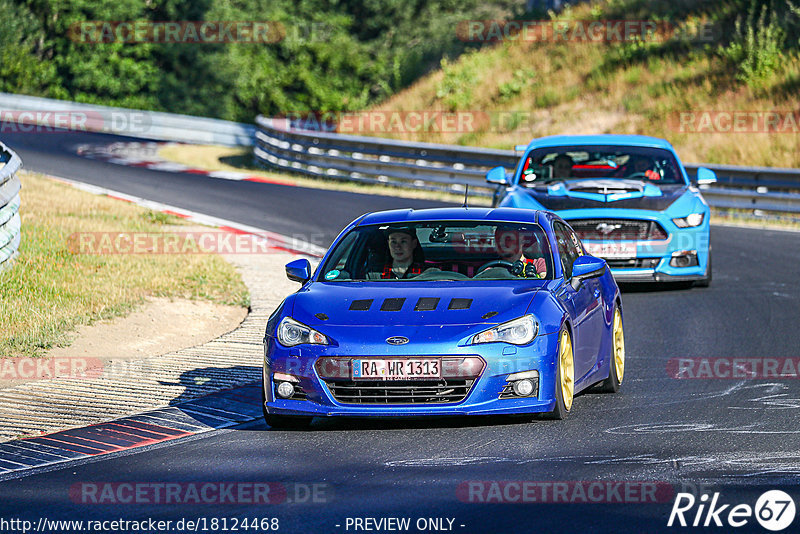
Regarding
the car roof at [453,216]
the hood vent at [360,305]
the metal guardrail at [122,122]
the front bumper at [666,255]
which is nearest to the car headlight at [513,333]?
the hood vent at [360,305]

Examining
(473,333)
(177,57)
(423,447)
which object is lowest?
(177,57)

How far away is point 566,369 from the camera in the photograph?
8273mm

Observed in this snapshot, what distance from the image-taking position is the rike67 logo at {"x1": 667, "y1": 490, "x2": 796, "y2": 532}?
18.9 ft

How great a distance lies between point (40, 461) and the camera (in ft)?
24.6

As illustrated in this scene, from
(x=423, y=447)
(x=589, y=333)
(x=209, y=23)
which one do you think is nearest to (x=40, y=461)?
(x=423, y=447)

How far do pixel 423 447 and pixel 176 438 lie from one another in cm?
161

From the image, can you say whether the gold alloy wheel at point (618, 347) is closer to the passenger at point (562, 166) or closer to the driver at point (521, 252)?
the driver at point (521, 252)

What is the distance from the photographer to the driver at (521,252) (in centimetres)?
891

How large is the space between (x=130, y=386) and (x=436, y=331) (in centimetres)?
305

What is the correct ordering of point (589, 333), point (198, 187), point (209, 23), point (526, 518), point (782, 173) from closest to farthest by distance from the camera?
point (526, 518) → point (589, 333) → point (782, 173) → point (198, 187) → point (209, 23)

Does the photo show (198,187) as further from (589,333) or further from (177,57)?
(177,57)

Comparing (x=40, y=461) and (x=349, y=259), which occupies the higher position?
(x=349, y=259)

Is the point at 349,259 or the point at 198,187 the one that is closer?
the point at 349,259

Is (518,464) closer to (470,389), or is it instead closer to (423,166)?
(470,389)
